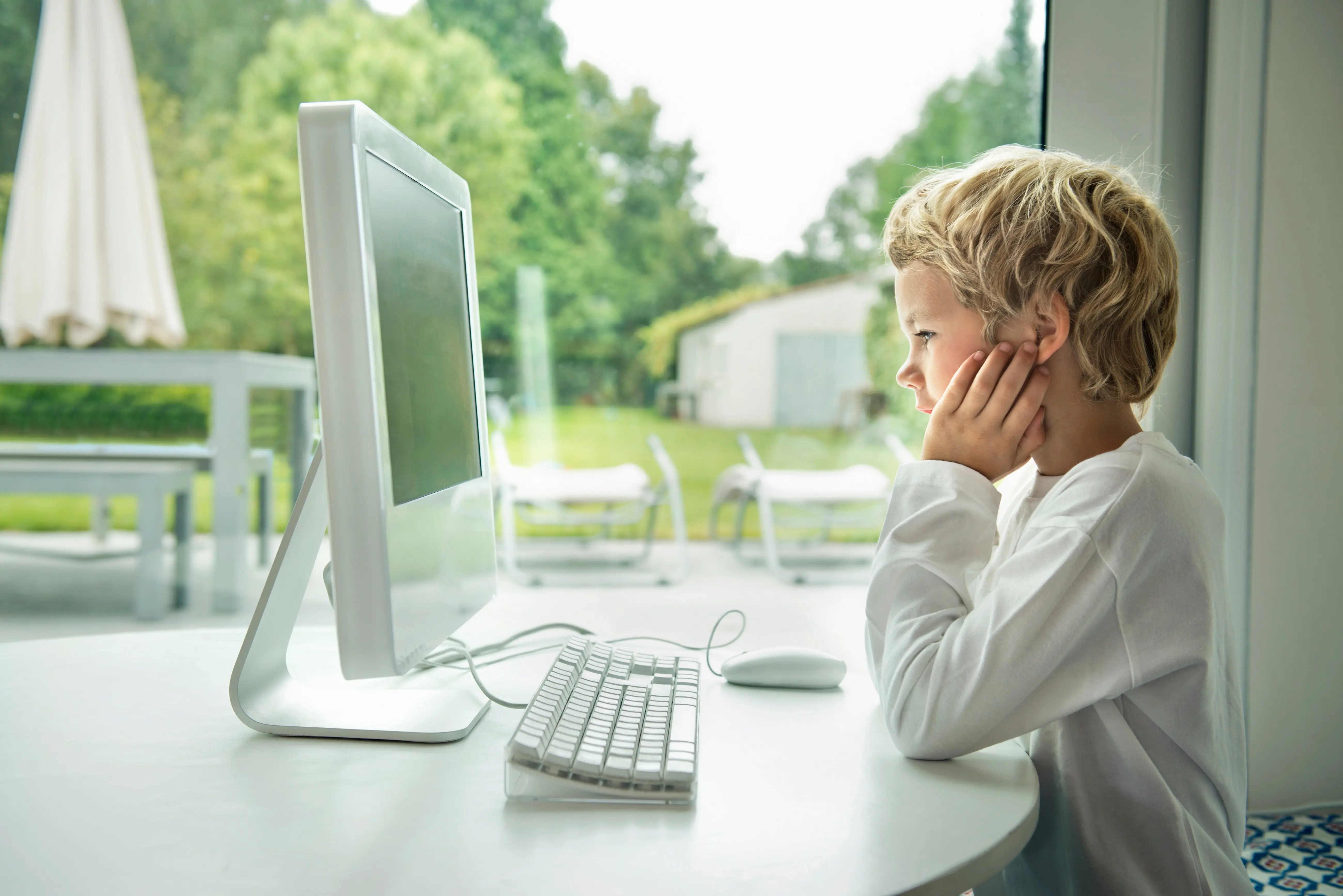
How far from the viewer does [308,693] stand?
0.77m

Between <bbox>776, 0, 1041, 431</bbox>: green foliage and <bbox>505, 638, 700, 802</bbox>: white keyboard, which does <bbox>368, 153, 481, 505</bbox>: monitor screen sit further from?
<bbox>776, 0, 1041, 431</bbox>: green foliage

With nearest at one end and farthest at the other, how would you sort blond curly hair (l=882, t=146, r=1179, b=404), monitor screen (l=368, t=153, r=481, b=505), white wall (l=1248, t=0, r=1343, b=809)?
monitor screen (l=368, t=153, r=481, b=505)
blond curly hair (l=882, t=146, r=1179, b=404)
white wall (l=1248, t=0, r=1343, b=809)

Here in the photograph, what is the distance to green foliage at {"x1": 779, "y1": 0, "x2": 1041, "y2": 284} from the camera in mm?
2555

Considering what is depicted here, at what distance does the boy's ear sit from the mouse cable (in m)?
0.36

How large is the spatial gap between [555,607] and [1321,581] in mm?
2068

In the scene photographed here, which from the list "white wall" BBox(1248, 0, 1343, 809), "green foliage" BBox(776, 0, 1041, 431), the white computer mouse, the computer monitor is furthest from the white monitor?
"green foliage" BBox(776, 0, 1041, 431)

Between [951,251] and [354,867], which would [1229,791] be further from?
[354,867]

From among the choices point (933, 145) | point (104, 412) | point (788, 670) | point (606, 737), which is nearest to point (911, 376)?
point (788, 670)

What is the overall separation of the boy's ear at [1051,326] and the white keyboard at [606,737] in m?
0.41

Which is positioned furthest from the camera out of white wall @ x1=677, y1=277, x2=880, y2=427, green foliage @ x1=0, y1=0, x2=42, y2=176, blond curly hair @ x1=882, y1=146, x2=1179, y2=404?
white wall @ x1=677, y1=277, x2=880, y2=427

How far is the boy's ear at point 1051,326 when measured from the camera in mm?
760

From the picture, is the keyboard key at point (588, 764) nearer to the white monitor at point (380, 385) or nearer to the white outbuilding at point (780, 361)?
the white monitor at point (380, 385)

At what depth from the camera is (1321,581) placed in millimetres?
1757

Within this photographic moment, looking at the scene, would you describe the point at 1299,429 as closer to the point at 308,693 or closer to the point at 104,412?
the point at 308,693
